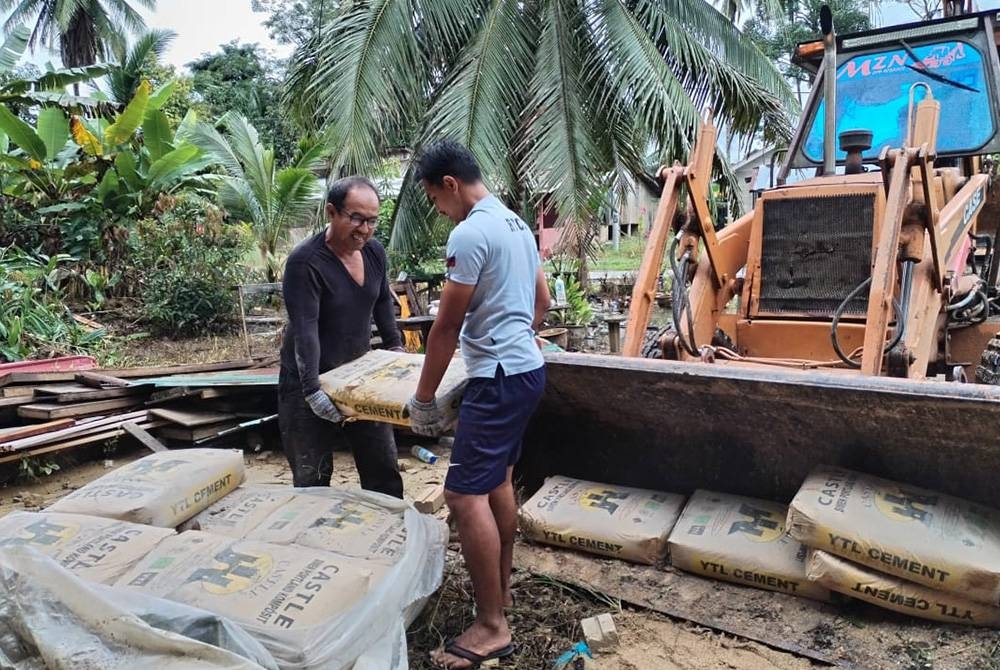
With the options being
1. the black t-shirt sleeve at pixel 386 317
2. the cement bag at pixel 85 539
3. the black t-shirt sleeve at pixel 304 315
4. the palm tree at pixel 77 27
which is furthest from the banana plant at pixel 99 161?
the palm tree at pixel 77 27

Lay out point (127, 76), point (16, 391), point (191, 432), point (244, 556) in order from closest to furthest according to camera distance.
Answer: point (244, 556) → point (191, 432) → point (16, 391) → point (127, 76)

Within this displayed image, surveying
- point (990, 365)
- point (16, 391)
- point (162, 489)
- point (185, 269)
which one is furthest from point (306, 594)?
point (185, 269)

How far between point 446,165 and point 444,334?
0.54 metres

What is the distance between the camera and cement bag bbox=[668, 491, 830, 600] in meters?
2.78

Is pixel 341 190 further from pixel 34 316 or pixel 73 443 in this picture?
pixel 34 316

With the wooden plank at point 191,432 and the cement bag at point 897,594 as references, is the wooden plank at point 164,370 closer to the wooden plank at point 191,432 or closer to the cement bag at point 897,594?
the wooden plank at point 191,432

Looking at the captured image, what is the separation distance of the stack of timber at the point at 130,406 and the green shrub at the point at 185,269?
3.98 m

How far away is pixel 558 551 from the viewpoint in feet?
10.6

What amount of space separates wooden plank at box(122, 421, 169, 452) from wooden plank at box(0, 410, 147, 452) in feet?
0.26

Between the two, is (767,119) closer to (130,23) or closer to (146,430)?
(146,430)

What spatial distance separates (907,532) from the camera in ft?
8.22

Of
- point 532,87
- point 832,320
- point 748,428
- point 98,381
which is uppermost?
point 532,87

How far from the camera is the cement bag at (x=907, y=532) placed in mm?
2414

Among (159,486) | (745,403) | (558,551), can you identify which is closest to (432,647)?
(558,551)
